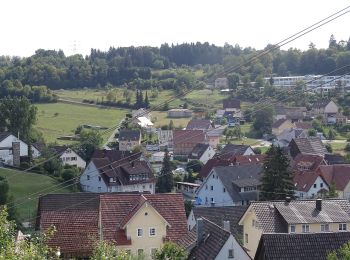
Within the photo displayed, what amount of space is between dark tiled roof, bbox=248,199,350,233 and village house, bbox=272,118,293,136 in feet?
173

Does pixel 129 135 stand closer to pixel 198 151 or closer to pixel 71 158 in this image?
pixel 198 151

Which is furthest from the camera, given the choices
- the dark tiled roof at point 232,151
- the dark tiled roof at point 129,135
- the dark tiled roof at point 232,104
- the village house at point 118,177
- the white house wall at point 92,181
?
the dark tiled roof at point 232,104

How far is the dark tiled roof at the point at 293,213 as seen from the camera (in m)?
23.1

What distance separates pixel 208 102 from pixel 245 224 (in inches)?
3033

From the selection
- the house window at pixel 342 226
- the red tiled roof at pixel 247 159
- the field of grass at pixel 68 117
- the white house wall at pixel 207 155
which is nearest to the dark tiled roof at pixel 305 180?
the red tiled roof at pixel 247 159

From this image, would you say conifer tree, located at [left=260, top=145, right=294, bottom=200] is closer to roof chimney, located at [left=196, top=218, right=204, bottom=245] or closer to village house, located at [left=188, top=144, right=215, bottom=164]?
roof chimney, located at [left=196, top=218, right=204, bottom=245]

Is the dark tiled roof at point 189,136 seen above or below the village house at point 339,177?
above

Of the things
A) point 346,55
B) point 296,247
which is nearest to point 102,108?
point 346,55

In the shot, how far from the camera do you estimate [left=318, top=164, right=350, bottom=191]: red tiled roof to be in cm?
4162

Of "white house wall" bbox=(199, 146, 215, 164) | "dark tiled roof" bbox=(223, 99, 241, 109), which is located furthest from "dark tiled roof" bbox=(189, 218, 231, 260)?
"dark tiled roof" bbox=(223, 99, 241, 109)

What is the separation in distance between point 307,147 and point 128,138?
20564mm

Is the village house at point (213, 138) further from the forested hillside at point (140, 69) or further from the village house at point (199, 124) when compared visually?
the forested hillside at point (140, 69)

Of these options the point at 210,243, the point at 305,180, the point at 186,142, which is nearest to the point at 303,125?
the point at 186,142

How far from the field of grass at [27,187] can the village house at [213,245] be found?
16654 millimetres
